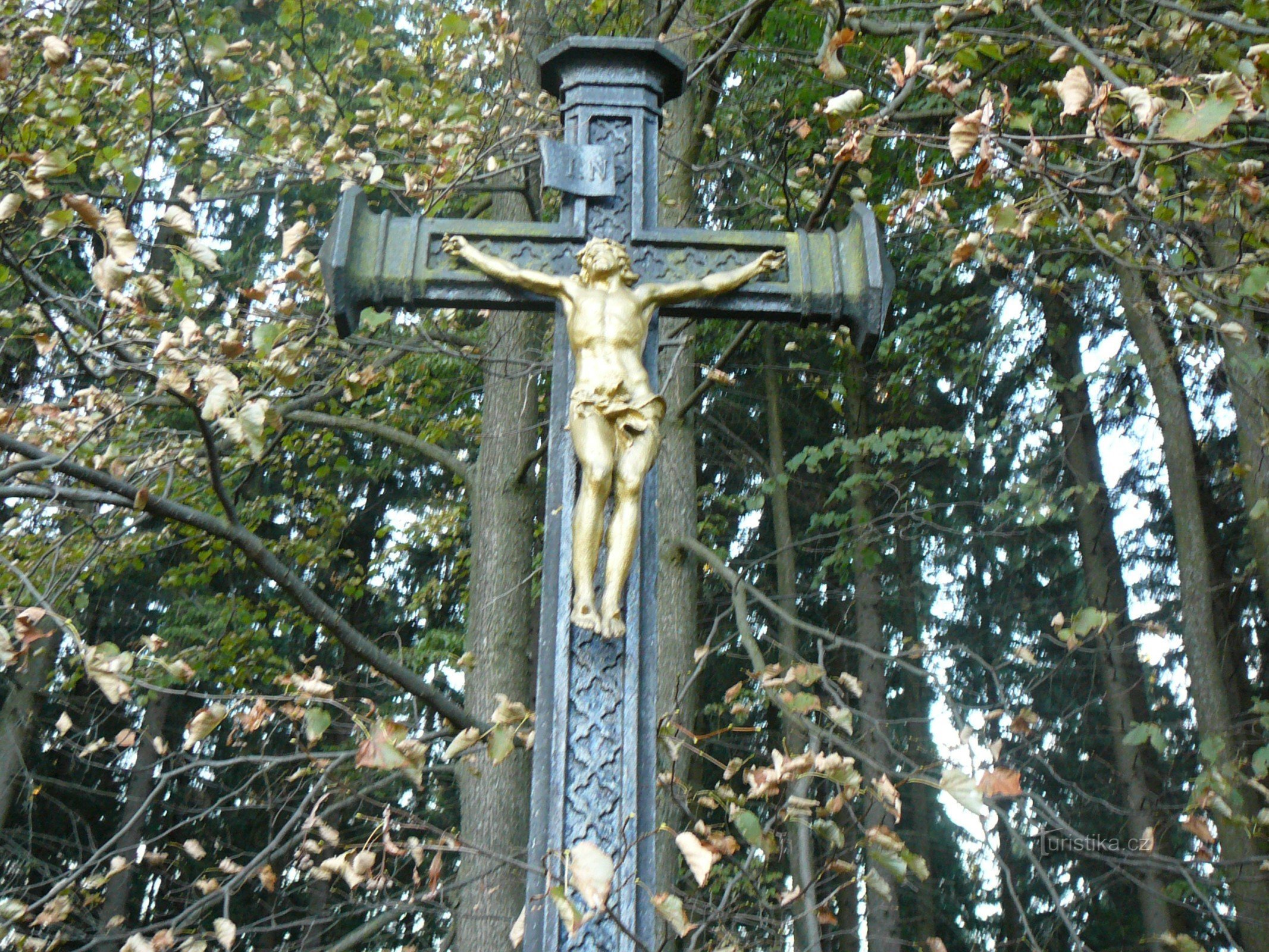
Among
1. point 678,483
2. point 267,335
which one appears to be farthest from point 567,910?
point 678,483

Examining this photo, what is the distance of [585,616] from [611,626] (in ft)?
0.20

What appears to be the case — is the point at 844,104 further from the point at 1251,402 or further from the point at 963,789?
the point at 1251,402

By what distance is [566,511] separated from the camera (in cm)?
322

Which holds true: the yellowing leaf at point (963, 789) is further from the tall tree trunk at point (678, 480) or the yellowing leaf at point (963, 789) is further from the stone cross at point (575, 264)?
the tall tree trunk at point (678, 480)

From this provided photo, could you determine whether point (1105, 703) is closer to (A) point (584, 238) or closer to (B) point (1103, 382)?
(B) point (1103, 382)

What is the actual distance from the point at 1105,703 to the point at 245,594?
28.1 feet

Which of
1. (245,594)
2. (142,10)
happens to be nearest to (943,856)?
(245,594)

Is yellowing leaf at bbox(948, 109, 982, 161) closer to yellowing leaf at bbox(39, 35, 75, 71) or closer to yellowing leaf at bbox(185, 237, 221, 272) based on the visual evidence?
yellowing leaf at bbox(185, 237, 221, 272)

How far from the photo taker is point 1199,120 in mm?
3107

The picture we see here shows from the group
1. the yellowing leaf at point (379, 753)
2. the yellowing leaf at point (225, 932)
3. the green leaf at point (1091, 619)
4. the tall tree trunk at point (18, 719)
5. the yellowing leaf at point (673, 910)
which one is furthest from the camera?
the tall tree trunk at point (18, 719)

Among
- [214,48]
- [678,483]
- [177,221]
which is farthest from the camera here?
[678,483]

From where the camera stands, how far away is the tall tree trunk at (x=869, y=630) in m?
10.8

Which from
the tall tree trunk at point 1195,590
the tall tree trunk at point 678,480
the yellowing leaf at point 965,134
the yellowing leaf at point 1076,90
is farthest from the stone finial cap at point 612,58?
the tall tree trunk at point 1195,590

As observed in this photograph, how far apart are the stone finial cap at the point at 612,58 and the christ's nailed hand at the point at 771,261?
0.59m
